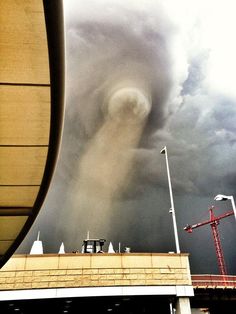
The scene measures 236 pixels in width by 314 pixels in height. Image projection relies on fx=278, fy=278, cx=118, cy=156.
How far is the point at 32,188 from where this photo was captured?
15.3ft

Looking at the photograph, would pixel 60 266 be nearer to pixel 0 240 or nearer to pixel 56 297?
pixel 56 297

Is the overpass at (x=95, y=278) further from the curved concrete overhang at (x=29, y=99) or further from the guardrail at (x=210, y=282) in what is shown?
the curved concrete overhang at (x=29, y=99)

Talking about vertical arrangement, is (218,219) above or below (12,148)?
above

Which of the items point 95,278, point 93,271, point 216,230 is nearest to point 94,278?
point 95,278

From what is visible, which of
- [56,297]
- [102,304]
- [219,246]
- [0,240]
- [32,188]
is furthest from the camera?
[219,246]

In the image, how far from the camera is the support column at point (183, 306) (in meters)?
16.2

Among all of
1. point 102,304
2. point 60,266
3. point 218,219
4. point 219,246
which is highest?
point 218,219

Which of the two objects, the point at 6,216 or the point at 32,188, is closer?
the point at 32,188

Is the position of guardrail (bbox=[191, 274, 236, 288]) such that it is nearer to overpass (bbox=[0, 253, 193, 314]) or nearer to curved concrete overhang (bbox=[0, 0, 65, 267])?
overpass (bbox=[0, 253, 193, 314])

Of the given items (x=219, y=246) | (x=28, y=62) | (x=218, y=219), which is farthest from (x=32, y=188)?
(x=218, y=219)

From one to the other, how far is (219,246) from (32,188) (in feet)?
289

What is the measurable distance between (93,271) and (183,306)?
5.68 metres

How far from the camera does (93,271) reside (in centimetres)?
1659

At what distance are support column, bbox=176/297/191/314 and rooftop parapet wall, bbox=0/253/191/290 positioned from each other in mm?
883
